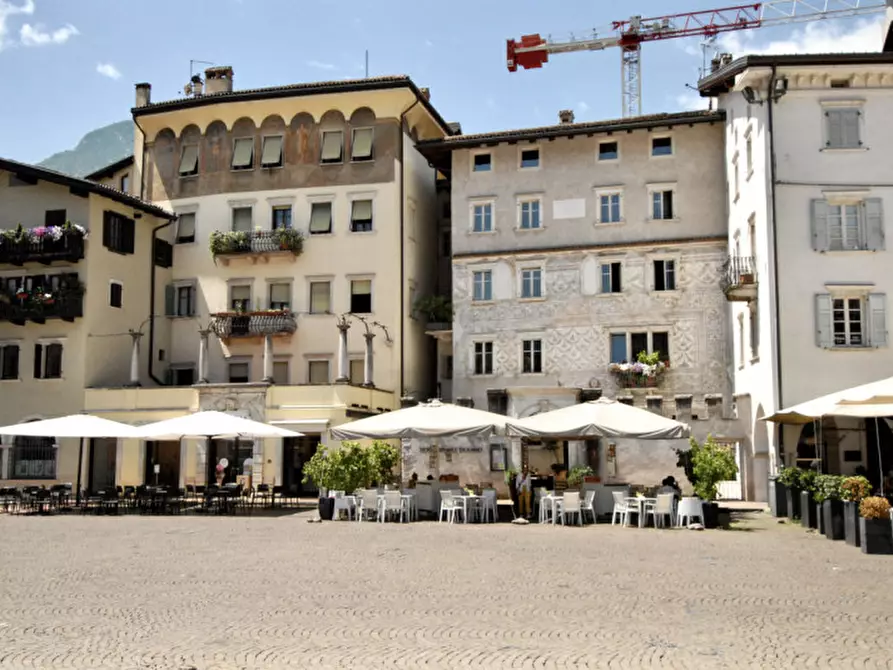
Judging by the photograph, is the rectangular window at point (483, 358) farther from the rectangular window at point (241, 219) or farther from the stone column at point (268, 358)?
the rectangular window at point (241, 219)

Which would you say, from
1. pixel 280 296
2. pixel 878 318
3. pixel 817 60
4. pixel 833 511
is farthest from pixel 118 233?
pixel 833 511

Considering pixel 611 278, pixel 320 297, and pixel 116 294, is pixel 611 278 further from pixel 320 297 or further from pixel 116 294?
pixel 116 294

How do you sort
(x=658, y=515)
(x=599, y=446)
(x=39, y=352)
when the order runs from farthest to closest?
(x=39, y=352) → (x=599, y=446) → (x=658, y=515)

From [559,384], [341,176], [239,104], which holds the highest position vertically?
[239,104]

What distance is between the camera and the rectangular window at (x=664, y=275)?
116ft

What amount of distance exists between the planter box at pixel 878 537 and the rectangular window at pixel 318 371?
80.1 ft

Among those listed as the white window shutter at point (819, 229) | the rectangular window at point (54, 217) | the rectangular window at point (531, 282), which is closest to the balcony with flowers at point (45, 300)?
the rectangular window at point (54, 217)

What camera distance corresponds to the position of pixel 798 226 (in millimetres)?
28531

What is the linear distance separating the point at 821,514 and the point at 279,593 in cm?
1195

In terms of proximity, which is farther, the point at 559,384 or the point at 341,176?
A: the point at 341,176

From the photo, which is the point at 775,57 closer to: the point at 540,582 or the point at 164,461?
the point at 540,582

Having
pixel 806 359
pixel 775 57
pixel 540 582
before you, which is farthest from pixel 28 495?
pixel 775 57

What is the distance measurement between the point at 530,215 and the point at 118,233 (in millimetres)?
15467

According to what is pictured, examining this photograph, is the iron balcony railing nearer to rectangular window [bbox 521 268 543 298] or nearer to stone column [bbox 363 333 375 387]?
stone column [bbox 363 333 375 387]
